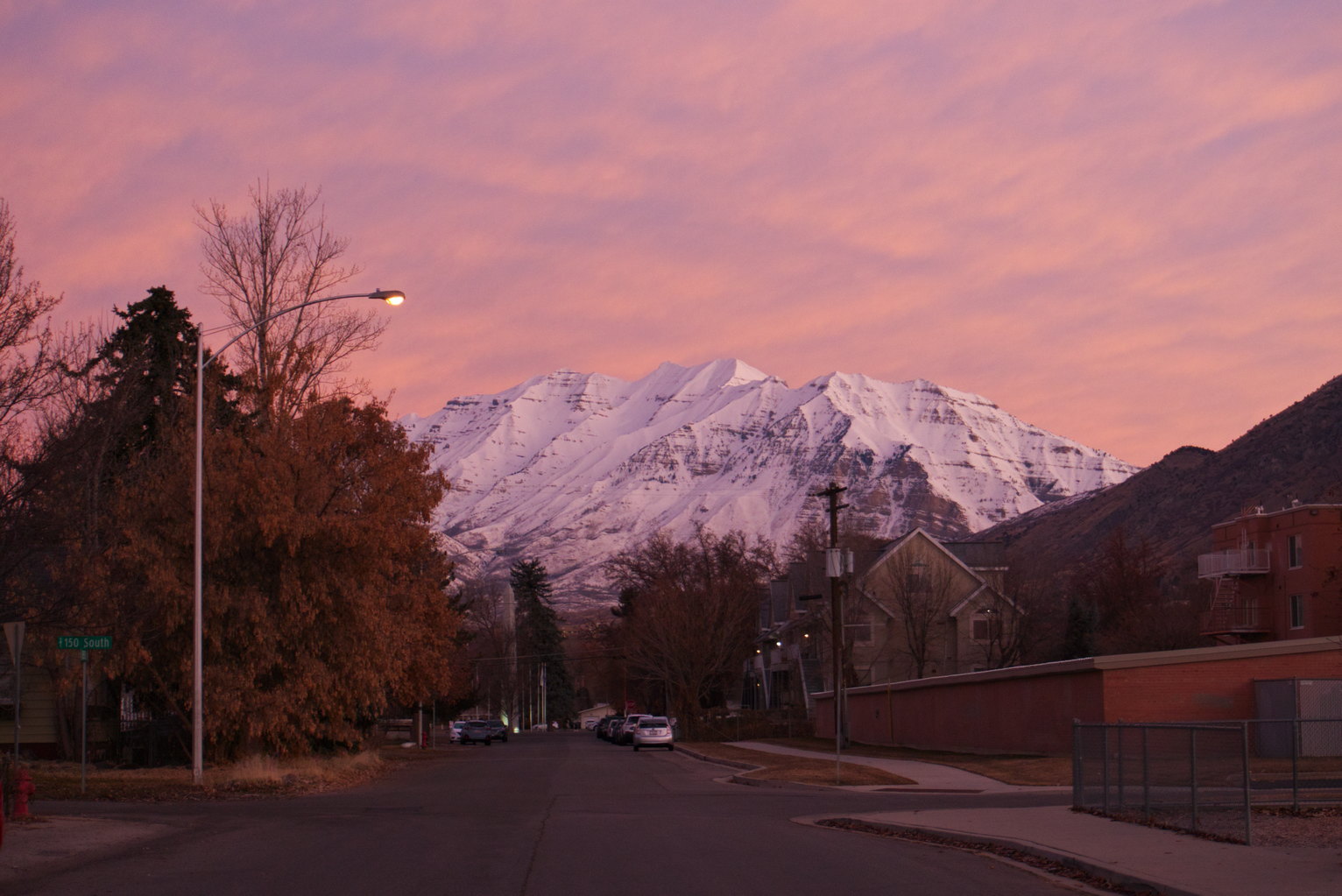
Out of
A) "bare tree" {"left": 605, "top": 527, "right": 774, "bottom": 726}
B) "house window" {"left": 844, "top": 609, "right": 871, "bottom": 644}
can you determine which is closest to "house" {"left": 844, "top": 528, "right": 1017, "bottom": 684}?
"house window" {"left": 844, "top": 609, "right": 871, "bottom": 644}

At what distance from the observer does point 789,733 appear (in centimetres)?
6525

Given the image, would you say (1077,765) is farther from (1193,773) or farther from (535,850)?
(535,850)

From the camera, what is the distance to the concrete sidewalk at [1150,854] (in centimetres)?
1232

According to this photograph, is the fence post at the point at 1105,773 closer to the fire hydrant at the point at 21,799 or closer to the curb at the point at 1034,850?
the curb at the point at 1034,850

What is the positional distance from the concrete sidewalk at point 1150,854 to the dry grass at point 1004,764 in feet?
34.0

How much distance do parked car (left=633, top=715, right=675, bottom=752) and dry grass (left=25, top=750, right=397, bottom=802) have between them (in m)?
24.2

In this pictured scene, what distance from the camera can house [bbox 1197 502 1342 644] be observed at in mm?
56156

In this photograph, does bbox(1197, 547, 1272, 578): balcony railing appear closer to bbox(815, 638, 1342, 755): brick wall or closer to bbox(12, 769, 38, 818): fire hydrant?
bbox(815, 638, 1342, 755): brick wall

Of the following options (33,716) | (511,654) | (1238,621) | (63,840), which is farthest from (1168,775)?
(511,654)

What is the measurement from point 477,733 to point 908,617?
23877 millimetres

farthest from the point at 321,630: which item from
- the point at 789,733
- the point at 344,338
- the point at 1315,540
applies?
the point at 1315,540

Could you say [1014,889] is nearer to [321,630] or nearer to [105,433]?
[105,433]

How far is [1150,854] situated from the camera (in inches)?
580

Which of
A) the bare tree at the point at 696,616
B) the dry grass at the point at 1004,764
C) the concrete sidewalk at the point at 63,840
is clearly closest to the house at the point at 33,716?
the concrete sidewalk at the point at 63,840
